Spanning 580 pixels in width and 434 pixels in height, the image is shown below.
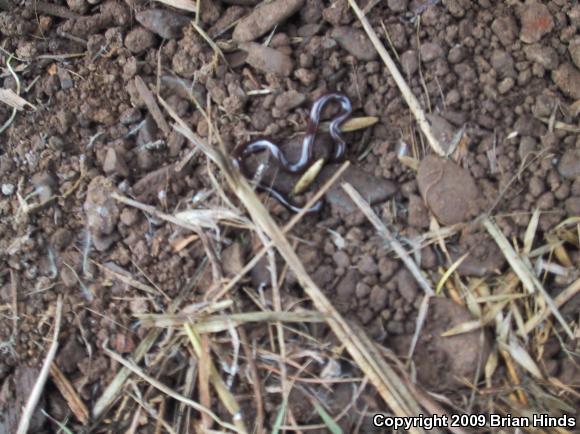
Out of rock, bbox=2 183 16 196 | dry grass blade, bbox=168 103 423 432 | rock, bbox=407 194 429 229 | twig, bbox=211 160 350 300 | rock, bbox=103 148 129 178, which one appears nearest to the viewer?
dry grass blade, bbox=168 103 423 432

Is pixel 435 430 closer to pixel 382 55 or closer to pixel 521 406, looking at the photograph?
pixel 521 406

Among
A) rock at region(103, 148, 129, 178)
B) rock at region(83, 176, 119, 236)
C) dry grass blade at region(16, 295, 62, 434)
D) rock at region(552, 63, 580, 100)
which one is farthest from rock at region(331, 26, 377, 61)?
dry grass blade at region(16, 295, 62, 434)

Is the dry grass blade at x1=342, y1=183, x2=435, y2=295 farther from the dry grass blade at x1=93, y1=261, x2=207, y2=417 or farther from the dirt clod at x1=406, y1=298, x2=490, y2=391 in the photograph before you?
the dry grass blade at x1=93, y1=261, x2=207, y2=417

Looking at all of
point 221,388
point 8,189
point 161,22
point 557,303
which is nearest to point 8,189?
point 8,189

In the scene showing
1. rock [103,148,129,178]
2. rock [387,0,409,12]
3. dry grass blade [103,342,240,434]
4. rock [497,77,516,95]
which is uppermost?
rock [387,0,409,12]

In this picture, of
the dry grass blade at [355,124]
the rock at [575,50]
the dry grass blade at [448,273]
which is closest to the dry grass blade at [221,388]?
the dry grass blade at [448,273]

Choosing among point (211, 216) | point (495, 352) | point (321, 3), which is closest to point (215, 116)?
point (211, 216)

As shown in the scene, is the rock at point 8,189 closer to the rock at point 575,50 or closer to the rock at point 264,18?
the rock at point 264,18

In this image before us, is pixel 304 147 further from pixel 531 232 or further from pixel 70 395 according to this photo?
pixel 70 395
